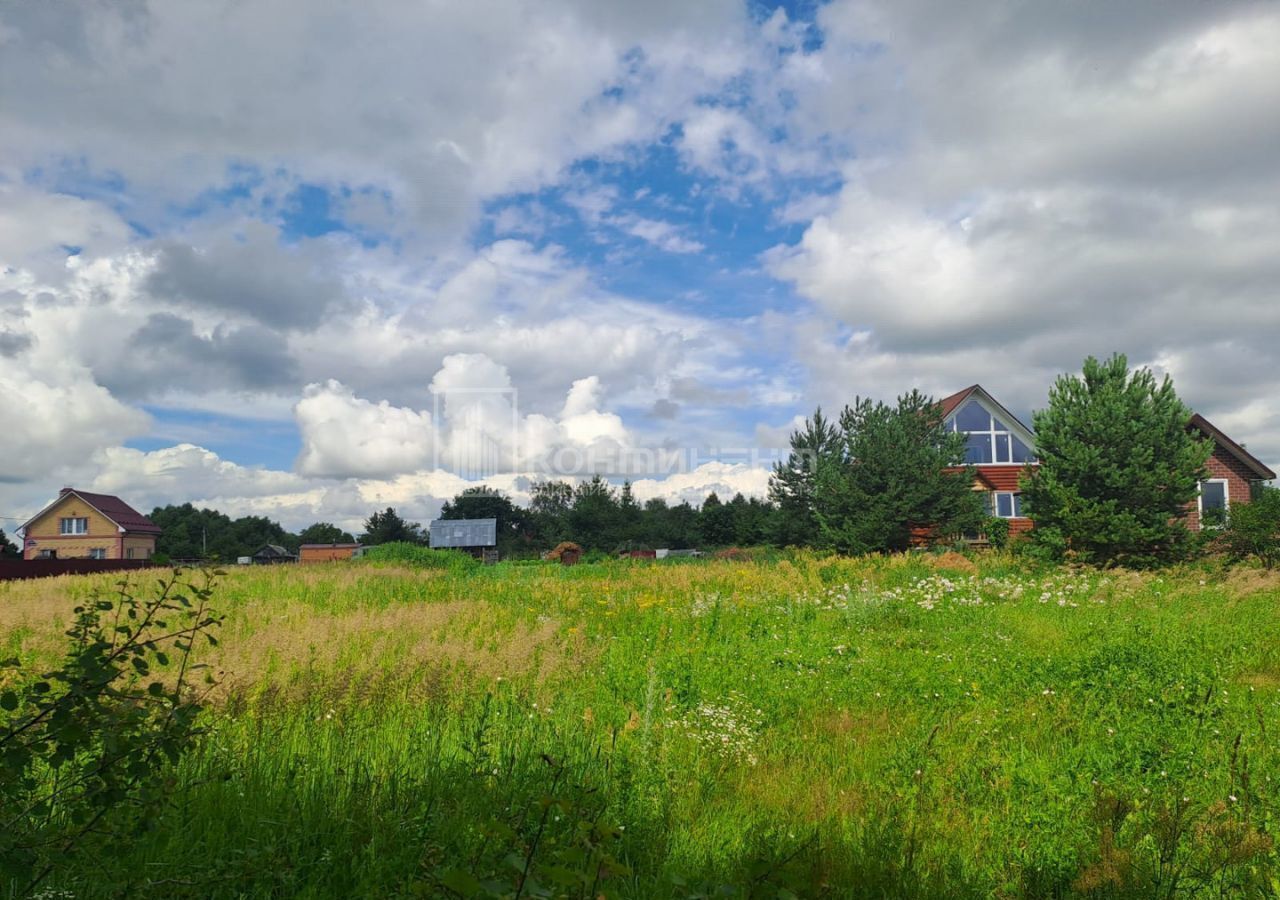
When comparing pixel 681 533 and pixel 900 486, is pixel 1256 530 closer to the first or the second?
pixel 900 486

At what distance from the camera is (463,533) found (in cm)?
6838

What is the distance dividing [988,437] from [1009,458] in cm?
137

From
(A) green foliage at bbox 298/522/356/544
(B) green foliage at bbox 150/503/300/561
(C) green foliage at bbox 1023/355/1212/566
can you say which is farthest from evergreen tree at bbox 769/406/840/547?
(A) green foliage at bbox 298/522/356/544

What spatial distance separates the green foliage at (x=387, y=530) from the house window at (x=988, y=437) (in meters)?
78.6

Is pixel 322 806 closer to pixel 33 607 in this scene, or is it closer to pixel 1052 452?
pixel 33 607

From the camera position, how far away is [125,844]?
2750 millimetres

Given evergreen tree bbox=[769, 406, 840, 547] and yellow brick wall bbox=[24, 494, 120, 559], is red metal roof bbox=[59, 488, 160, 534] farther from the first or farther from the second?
evergreen tree bbox=[769, 406, 840, 547]

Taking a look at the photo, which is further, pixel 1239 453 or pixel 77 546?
pixel 77 546

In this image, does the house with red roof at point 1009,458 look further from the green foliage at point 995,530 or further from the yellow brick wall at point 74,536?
the yellow brick wall at point 74,536

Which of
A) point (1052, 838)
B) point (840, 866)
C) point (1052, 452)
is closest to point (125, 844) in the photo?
point (840, 866)

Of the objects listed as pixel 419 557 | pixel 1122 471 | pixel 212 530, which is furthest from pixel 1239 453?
pixel 212 530

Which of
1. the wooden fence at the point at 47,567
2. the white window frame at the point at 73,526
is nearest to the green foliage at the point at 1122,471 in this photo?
the wooden fence at the point at 47,567

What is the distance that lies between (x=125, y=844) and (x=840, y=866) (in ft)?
10.1

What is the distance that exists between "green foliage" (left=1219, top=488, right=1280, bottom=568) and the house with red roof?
7.68m
